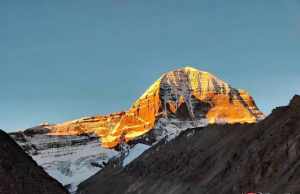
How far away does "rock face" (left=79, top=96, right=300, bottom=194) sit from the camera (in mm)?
75375

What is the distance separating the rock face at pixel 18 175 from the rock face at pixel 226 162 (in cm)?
2240

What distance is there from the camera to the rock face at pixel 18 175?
89.2 meters

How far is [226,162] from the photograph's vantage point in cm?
9888

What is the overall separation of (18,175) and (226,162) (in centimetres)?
3023

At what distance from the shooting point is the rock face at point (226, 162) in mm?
75375

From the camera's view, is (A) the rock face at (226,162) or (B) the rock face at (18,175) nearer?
(A) the rock face at (226,162)

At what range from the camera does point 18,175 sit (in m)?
94.9

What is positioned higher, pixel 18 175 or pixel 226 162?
pixel 226 162

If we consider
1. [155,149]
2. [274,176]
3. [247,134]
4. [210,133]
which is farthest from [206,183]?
[155,149]

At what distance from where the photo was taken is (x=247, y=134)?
104812 millimetres

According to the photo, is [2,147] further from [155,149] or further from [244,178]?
[155,149]

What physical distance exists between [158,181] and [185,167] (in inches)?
342

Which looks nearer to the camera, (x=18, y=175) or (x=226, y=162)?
(x=18, y=175)

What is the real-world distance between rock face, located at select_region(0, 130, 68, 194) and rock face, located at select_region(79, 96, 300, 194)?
22397mm
